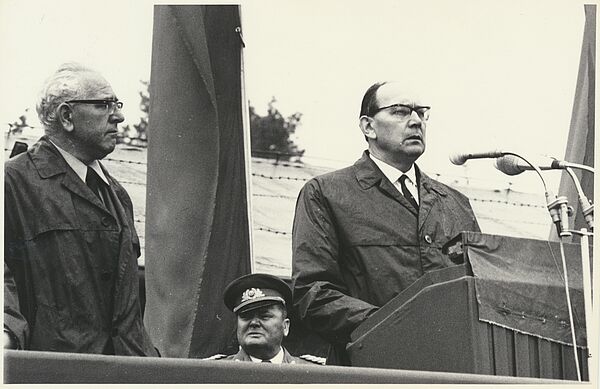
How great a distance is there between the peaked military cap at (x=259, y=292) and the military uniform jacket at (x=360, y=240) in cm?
25

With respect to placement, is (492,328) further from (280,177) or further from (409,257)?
(280,177)

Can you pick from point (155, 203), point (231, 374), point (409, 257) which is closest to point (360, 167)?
point (409, 257)

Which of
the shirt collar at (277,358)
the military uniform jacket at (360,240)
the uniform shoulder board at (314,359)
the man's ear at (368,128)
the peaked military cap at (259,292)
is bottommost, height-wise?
the uniform shoulder board at (314,359)

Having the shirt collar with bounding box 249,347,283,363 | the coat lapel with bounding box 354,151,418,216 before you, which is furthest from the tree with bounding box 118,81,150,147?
the shirt collar with bounding box 249,347,283,363

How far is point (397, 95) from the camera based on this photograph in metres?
5.29

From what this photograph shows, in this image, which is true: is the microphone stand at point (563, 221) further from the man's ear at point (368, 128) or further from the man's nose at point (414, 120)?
the man's ear at point (368, 128)

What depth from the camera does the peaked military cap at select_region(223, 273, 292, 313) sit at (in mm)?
5148

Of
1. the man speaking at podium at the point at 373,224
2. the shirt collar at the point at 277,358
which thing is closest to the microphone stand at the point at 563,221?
the man speaking at podium at the point at 373,224

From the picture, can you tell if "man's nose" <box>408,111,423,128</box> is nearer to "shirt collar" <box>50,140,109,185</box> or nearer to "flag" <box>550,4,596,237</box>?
"flag" <box>550,4,596,237</box>

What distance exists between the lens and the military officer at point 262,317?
5012 millimetres

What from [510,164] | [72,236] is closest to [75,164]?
[72,236]

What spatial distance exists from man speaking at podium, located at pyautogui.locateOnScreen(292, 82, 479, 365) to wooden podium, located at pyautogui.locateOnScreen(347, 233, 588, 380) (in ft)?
0.89

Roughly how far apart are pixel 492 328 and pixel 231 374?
91cm

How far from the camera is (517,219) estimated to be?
286 inches
